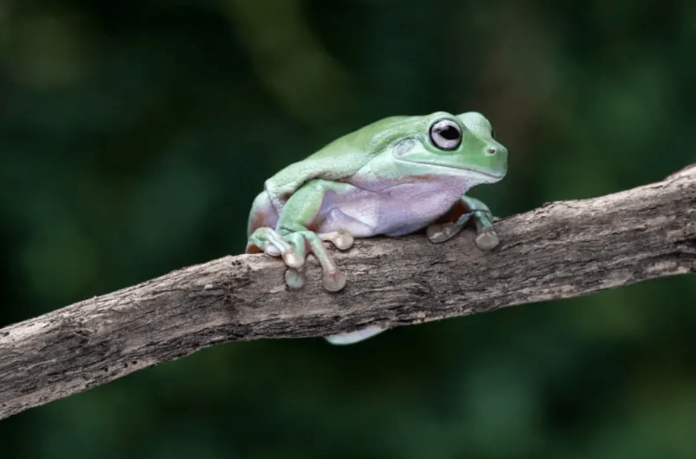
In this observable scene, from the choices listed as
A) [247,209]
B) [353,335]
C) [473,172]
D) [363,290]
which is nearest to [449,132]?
[473,172]

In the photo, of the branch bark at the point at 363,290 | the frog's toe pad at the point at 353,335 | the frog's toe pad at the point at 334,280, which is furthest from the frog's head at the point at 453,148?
the frog's toe pad at the point at 353,335

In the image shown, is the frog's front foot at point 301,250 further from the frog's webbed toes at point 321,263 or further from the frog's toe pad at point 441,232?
the frog's toe pad at point 441,232

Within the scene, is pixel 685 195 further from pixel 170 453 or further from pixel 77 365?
pixel 170 453

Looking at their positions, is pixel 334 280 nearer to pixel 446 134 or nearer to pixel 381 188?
pixel 381 188

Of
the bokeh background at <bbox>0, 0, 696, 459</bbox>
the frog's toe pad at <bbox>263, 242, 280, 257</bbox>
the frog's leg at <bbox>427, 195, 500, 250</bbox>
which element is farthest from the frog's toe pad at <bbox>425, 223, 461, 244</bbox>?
the bokeh background at <bbox>0, 0, 696, 459</bbox>

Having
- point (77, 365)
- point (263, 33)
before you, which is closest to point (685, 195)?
point (77, 365)
